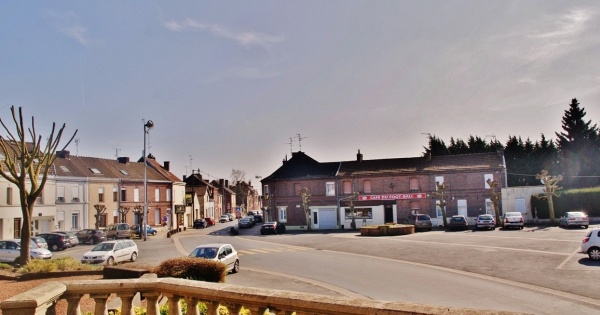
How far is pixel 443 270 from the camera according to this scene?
2212 centimetres

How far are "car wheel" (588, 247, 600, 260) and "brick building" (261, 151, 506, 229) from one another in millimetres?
28038

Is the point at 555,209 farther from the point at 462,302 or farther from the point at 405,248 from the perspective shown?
the point at 462,302

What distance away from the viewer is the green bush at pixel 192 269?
43.8 feet

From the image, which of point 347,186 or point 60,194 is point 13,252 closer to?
point 60,194

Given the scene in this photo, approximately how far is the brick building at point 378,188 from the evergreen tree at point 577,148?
754 inches

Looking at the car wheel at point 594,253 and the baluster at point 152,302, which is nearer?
the baluster at point 152,302

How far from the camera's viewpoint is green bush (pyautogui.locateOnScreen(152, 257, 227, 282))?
526 inches

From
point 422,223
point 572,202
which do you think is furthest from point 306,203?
point 572,202

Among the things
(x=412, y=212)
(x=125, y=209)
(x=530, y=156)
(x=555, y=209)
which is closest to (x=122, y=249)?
(x=125, y=209)

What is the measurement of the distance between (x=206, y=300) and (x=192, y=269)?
922 cm

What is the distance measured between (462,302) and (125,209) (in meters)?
47.4

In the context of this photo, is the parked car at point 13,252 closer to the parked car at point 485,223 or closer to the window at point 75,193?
the window at point 75,193

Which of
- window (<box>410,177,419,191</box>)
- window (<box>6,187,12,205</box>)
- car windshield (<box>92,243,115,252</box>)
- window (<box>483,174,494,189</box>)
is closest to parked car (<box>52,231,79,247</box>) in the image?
window (<box>6,187,12,205</box>)

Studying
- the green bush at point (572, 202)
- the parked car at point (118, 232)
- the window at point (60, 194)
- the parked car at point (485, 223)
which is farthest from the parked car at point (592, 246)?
the window at point (60, 194)
